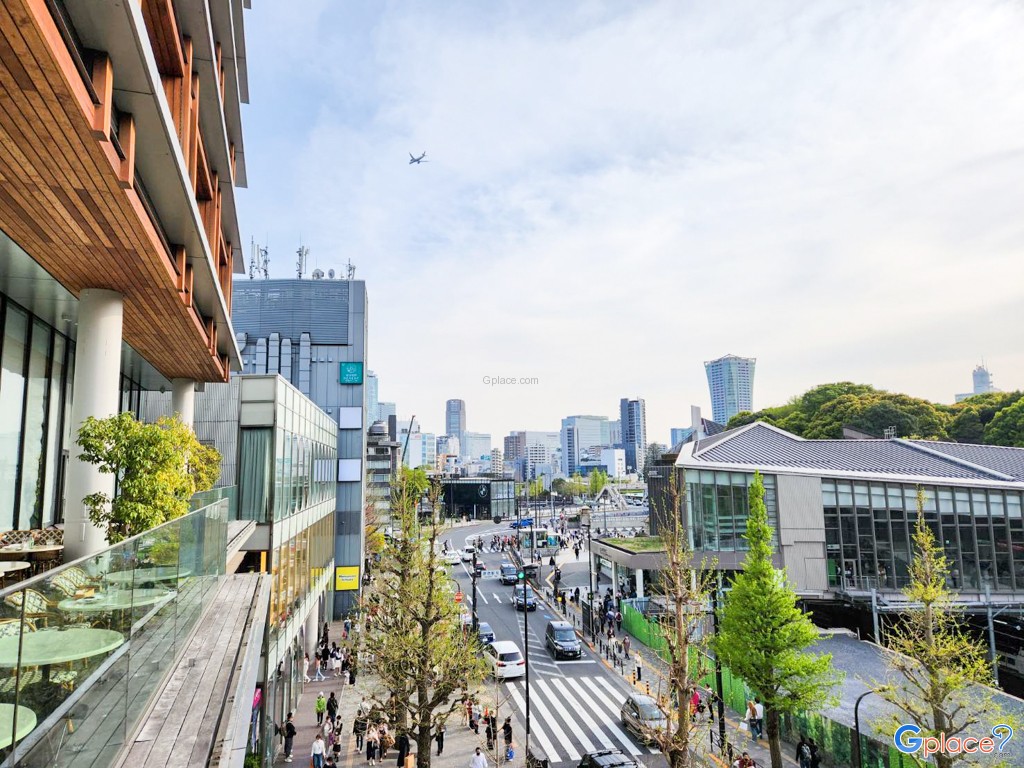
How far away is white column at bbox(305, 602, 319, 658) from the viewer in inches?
1260

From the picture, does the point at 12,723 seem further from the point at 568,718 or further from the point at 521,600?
the point at 521,600

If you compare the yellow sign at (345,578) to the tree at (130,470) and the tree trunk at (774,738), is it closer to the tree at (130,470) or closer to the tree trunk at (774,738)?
the tree trunk at (774,738)

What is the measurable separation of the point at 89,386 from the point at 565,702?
2197 centimetres

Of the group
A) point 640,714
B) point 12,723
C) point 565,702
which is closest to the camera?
point 12,723

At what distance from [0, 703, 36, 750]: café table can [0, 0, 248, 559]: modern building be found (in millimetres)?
4343

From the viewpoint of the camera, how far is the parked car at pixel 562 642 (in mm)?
32094

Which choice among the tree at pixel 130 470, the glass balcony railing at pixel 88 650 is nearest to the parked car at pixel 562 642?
the tree at pixel 130 470

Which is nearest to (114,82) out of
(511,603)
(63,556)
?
(63,556)

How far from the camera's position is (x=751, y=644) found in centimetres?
1998

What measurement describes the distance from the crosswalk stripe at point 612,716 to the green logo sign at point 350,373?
24.8 meters

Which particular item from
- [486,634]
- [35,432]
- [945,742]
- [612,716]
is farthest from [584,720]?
[35,432]

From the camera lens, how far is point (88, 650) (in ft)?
16.3

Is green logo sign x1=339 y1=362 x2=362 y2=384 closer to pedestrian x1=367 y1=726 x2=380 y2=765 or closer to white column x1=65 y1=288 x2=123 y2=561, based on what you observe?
pedestrian x1=367 y1=726 x2=380 y2=765

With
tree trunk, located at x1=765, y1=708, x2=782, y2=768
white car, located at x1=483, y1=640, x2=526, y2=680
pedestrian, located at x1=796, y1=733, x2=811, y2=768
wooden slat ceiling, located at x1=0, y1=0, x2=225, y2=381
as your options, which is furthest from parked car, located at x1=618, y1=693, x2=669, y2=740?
wooden slat ceiling, located at x1=0, y1=0, x2=225, y2=381
